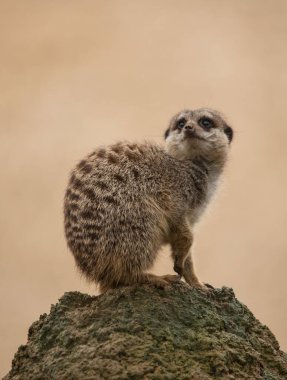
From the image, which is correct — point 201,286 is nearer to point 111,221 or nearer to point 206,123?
point 111,221

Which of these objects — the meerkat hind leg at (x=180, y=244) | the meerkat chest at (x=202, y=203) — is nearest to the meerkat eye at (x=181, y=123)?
the meerkat chest at (x=202, y=203)

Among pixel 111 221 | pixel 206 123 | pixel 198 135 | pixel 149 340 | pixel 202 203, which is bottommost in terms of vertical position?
pixel 149 340

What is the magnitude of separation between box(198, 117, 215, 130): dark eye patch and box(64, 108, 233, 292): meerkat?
0.82ft

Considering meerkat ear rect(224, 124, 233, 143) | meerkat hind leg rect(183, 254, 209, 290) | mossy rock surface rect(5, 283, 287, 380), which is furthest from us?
meerkat ear rect(224, 124, 233, 143)

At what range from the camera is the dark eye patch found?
4208 mm

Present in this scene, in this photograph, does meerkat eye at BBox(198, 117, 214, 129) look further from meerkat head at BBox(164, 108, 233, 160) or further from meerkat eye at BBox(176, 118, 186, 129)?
meerkat eye at BBox(176, 118, 186, 129)

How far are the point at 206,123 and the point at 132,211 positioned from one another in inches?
44.4

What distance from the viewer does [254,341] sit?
309 centimetres

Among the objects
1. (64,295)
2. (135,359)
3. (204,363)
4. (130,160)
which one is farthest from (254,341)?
(130,160)

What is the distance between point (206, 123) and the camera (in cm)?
423

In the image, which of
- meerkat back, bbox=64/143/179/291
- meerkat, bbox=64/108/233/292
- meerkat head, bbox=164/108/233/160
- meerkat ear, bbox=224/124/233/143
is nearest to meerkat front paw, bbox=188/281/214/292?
meerkat, bbox=64/108/233/292

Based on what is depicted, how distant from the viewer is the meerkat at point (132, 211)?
3.29 metres

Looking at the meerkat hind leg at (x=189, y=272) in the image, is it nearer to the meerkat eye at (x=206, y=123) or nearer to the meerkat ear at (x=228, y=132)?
the meerkat eye at (x=206, y=123)

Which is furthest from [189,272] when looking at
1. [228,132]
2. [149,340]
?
[228,132]
